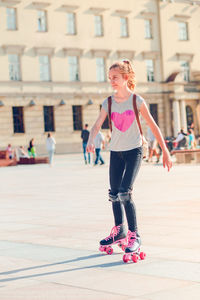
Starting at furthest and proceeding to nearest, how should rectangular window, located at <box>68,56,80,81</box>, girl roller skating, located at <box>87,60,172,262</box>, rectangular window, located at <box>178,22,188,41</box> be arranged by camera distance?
rectangular window, located at <box>178,22,188,41</box>
rectangular window, located at <box>68,56,80,81</box>
girl roller skating, located at <box>87,60,172,262</box>

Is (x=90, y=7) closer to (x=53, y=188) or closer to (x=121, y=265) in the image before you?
(x=53, y=188)

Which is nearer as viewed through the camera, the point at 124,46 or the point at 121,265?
the point at 121,265

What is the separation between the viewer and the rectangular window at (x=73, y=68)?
166 ft

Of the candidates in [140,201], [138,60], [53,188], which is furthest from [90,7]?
[140,201]

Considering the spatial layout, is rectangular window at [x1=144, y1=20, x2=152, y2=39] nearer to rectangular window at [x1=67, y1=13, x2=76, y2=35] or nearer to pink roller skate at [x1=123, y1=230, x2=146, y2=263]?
rectangular window at [x1=67, y1=13, x2=76, y2=35]

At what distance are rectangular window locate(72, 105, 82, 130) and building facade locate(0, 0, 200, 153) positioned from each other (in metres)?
0.07

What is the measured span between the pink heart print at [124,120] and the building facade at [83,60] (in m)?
40.3

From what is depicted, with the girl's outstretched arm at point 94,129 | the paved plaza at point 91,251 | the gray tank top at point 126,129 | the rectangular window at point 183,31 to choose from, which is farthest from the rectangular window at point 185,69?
the gray tank top at point 126,129

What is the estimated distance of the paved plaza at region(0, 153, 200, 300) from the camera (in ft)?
17.7

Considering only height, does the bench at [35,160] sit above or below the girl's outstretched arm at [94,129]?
below

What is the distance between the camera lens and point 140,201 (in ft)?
41.7

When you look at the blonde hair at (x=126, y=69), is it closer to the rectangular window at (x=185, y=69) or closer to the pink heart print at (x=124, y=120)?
the pink heart print at (x=124, y=120)

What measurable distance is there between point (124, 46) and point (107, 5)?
326cm

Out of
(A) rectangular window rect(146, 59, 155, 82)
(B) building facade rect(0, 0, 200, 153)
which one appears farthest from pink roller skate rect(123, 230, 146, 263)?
(A) rectangular window rect(146, 59, 155, 82)
